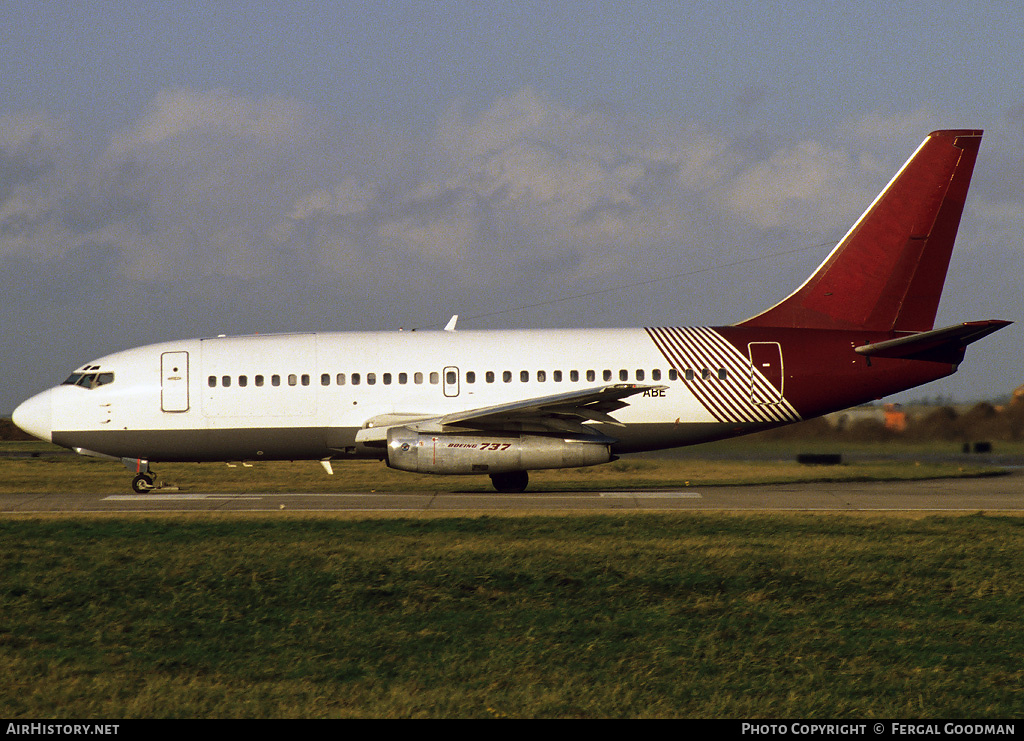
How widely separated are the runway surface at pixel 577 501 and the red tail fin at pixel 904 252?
4.22 meters

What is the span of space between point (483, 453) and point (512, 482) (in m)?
2.31

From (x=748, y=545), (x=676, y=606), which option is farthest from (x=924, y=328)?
(x=676, y=606)

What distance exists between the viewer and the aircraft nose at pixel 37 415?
2527cm

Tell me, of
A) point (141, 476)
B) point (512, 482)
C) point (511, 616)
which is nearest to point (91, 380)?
point (141, 476)

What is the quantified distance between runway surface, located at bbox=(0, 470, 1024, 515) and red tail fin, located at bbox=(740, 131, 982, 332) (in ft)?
13.9

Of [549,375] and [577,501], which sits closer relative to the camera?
[577,501]

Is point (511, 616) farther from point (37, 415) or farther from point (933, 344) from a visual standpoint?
point (37, 415)

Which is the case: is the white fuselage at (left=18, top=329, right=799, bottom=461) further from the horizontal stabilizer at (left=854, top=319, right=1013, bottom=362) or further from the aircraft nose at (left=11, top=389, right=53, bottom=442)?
the horizontal stabilizer at (left=854, top=319, right=1013, bottom=362)

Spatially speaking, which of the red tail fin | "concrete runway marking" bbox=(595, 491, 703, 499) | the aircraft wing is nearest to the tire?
the aircraft wing

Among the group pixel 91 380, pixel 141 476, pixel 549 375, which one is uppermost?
pixel 91 380

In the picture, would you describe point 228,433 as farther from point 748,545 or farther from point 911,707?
point 911,707

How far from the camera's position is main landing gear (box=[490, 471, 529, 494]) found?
2512 centimetres

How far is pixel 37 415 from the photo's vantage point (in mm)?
25359

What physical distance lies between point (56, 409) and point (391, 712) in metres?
20.4
